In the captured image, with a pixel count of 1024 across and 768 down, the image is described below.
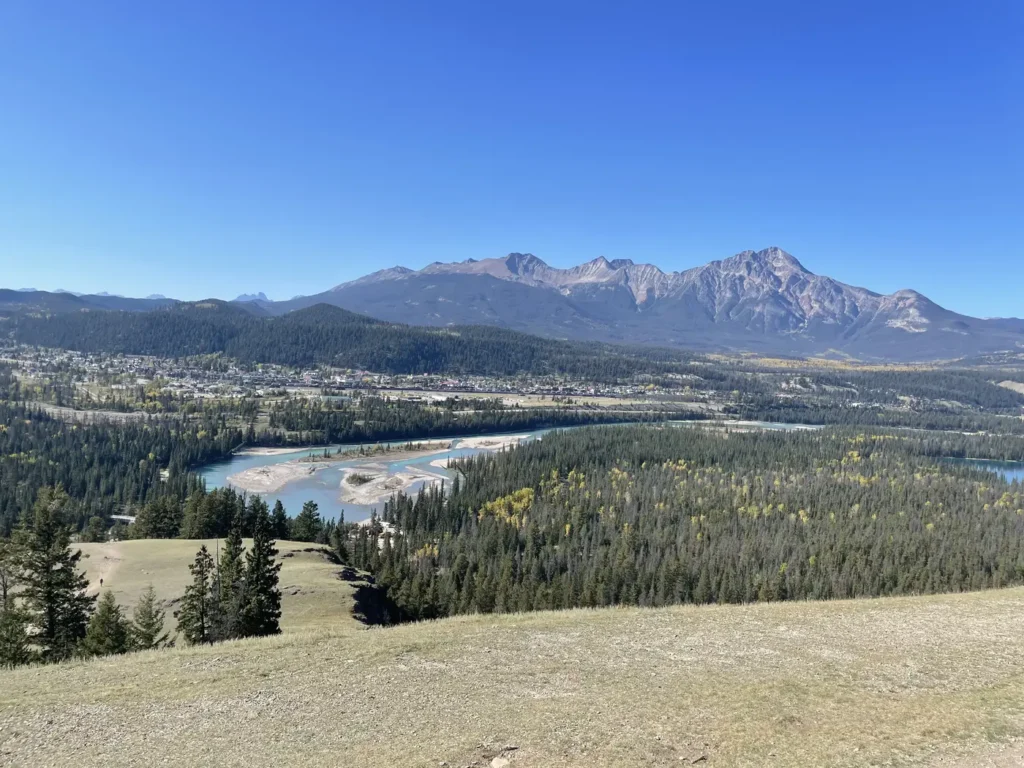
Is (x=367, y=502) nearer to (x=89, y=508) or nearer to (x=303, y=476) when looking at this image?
(x=303, y=476)

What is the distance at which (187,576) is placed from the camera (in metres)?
53.5

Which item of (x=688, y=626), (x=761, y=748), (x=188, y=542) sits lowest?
(x=188, y=542)

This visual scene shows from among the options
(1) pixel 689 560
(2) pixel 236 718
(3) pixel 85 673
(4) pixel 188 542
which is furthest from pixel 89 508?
(2) pixel 236 718

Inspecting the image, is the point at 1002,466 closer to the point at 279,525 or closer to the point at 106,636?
the point at 279,525

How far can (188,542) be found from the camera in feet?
212

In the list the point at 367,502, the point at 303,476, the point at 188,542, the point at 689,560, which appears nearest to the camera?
the point at 188,542

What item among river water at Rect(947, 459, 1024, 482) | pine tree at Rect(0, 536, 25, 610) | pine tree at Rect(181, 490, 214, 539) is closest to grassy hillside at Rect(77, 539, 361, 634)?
pine tree at Rect(0, 536, 25, 610)

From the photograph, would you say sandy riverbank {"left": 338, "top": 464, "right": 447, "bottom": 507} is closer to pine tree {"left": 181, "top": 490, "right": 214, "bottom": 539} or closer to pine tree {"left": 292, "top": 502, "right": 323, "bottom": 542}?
pine tree {"left": 292, "top": 502, "right": 323, "bottom": 542}

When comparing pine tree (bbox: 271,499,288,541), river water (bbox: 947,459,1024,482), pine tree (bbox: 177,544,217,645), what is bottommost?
river water (bbox: 947,459,1024,482)

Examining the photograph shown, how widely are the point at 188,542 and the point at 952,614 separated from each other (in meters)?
60.4

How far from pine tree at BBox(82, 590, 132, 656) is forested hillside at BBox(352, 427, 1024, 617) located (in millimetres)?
26611

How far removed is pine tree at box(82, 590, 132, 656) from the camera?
1266 inches

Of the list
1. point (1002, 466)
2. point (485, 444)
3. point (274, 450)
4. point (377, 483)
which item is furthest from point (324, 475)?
point (1002, 466)

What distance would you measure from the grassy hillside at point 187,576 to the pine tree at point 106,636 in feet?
28.5
